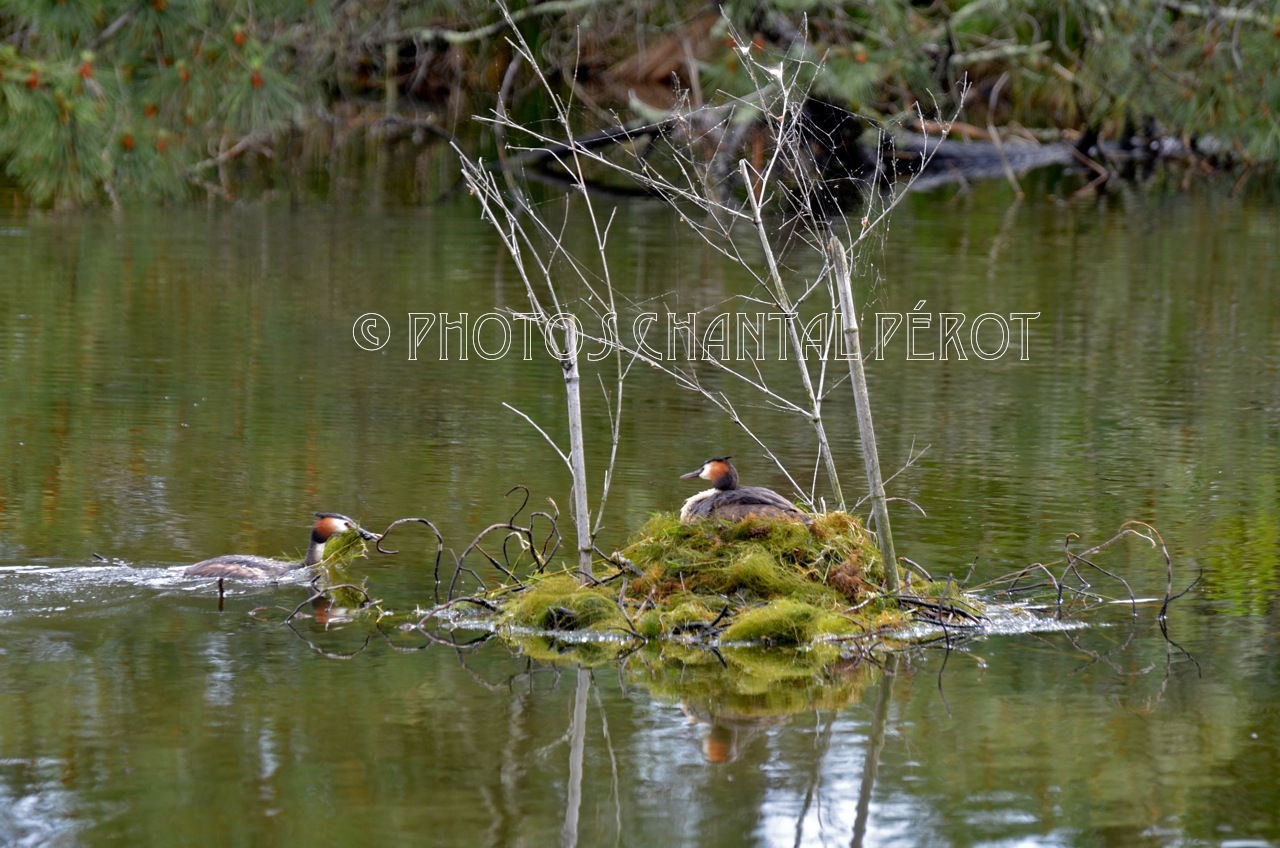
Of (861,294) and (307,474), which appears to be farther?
(861,294)

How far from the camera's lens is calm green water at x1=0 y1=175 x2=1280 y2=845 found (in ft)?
17.3

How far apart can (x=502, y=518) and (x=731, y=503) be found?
150 centimetres

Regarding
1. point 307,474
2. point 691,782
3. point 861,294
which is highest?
point 861,294

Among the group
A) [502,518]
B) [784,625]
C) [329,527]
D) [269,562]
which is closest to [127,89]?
[502,518]

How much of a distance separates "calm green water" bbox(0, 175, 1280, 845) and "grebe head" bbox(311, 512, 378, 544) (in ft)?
0.70

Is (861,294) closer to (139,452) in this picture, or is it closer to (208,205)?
(139,452)

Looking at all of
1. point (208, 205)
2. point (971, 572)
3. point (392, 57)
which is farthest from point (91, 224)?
point (971, 572)

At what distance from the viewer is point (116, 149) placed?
1202 cm

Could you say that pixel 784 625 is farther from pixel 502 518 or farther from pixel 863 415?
pixel 502 518

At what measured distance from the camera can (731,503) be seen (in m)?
7.58

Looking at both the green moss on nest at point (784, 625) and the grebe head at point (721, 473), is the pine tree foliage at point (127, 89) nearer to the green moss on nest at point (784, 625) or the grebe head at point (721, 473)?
the grebe head at point (721, 473)

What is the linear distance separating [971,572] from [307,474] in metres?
3.68

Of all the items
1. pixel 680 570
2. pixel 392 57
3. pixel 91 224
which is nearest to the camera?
pixel 680 570

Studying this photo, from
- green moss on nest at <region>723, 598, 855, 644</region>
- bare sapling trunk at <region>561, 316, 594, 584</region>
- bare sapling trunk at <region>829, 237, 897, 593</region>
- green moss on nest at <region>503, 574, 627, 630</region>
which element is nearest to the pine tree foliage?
bare sapling trunk at <region>561, 316, 594, 584</region>
